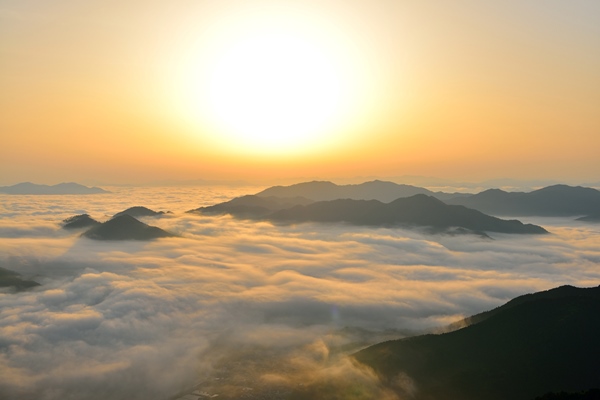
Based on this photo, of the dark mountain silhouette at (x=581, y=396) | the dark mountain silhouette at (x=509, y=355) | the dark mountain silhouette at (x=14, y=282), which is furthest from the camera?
the dark mountain silhouette at (x=14, y=282)

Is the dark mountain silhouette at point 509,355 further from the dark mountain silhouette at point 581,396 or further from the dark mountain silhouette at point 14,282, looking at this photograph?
the dark mountain silhouette at point 14,282

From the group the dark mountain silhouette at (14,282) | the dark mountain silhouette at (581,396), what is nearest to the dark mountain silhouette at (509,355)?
the dark mountain silhouette at (581,396)

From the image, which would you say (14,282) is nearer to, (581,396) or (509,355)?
(509,355)

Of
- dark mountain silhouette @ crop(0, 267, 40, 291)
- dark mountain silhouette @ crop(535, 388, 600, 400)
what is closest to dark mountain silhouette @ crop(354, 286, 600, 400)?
dark mountain silhouette @ crop(535, 388, 600, 400)

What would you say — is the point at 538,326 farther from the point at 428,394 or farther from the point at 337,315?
the point at 337,315

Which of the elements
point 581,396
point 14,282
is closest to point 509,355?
point 581,396

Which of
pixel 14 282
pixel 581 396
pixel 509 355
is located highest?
pixel 581 396

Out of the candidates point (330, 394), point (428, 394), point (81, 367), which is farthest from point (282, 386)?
point (81, 367)
